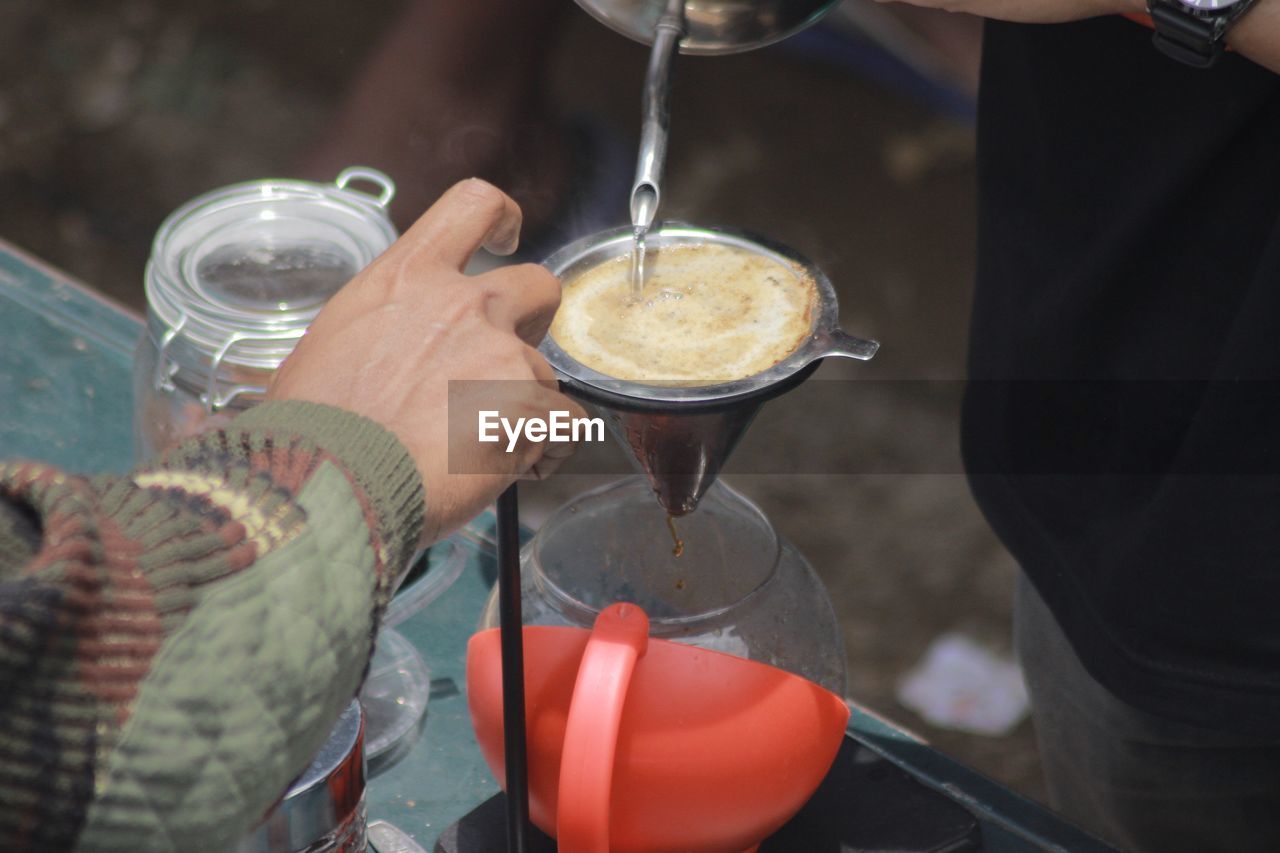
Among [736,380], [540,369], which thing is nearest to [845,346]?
[736,380]

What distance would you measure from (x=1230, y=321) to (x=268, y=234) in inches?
24.2

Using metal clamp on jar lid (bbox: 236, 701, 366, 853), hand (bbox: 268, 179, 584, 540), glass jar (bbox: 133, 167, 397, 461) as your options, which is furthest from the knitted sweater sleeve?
glass jar (bbox: 133, 167, 397, 461)

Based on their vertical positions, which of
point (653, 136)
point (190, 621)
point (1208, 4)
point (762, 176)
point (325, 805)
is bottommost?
point (325, 805)

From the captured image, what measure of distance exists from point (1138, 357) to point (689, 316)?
342 mm

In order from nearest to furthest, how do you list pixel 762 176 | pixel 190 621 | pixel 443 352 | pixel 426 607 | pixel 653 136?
pixel 190 621 < pixel 443 352 < pixel 653 136 < pixel 426 607 < pixel 762 176

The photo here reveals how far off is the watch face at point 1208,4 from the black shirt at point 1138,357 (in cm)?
7

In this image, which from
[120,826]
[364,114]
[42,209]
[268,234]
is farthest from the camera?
[42,209]

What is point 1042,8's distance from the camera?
2.40 feet

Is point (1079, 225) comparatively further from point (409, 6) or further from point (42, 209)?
point (42, 209)

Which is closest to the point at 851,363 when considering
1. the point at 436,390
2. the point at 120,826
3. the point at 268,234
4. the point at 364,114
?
the point at 364,114

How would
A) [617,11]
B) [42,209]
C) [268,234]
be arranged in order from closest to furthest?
[617,11] → [268,234] → [42,209]

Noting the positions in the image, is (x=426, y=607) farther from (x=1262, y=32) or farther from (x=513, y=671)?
(x=1262, y=32)

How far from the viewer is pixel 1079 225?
86cm

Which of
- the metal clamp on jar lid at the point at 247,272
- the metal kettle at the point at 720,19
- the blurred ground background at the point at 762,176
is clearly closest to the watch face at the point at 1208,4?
the metal kettle at the point at 720,19
